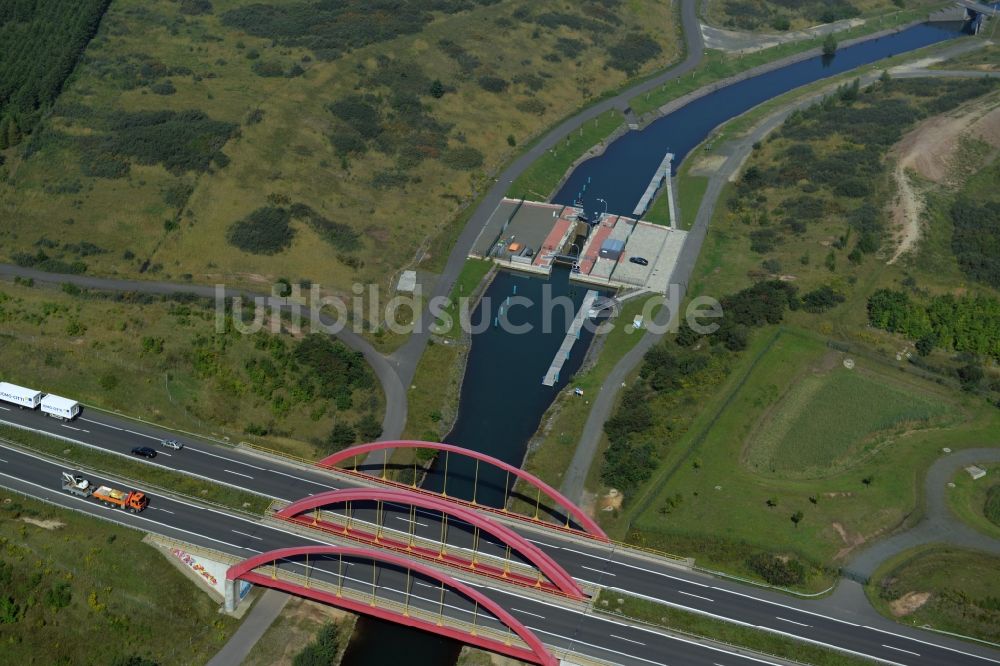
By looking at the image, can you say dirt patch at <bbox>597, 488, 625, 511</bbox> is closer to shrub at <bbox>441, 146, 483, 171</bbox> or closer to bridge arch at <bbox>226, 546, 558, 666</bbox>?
bridge arch at <bbox>226, 546, 558, 666</bbox>

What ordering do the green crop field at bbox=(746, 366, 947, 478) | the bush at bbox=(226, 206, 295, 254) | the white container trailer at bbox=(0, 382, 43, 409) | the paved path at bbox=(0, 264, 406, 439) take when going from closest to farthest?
the white container trailer at bbox=(0, 382, 43, 409) < the green crop field at bbox=(746, 366, 947, 478) < the paved path at bbox=(0, 264, 406, 439) < the bush at bbox=(226, 206, 295, 254)

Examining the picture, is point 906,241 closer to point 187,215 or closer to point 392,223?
point 392,223

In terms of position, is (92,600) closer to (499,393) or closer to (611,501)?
(611,501)

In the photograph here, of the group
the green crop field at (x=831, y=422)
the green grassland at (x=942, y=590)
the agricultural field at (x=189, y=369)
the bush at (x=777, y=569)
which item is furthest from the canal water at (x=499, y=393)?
the green grassland at (x=942, y=590)

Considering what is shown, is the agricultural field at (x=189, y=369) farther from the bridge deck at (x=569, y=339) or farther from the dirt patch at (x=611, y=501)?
the dirt patch at (x=611, y=501)

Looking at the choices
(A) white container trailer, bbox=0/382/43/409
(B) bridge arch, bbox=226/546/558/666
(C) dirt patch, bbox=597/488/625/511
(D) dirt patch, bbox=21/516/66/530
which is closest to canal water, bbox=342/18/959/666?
(B) bridge arch, bbox=226/546/558/666

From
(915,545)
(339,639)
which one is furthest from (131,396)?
(915,545)

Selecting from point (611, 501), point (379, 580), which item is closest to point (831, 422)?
point (611, 501)
